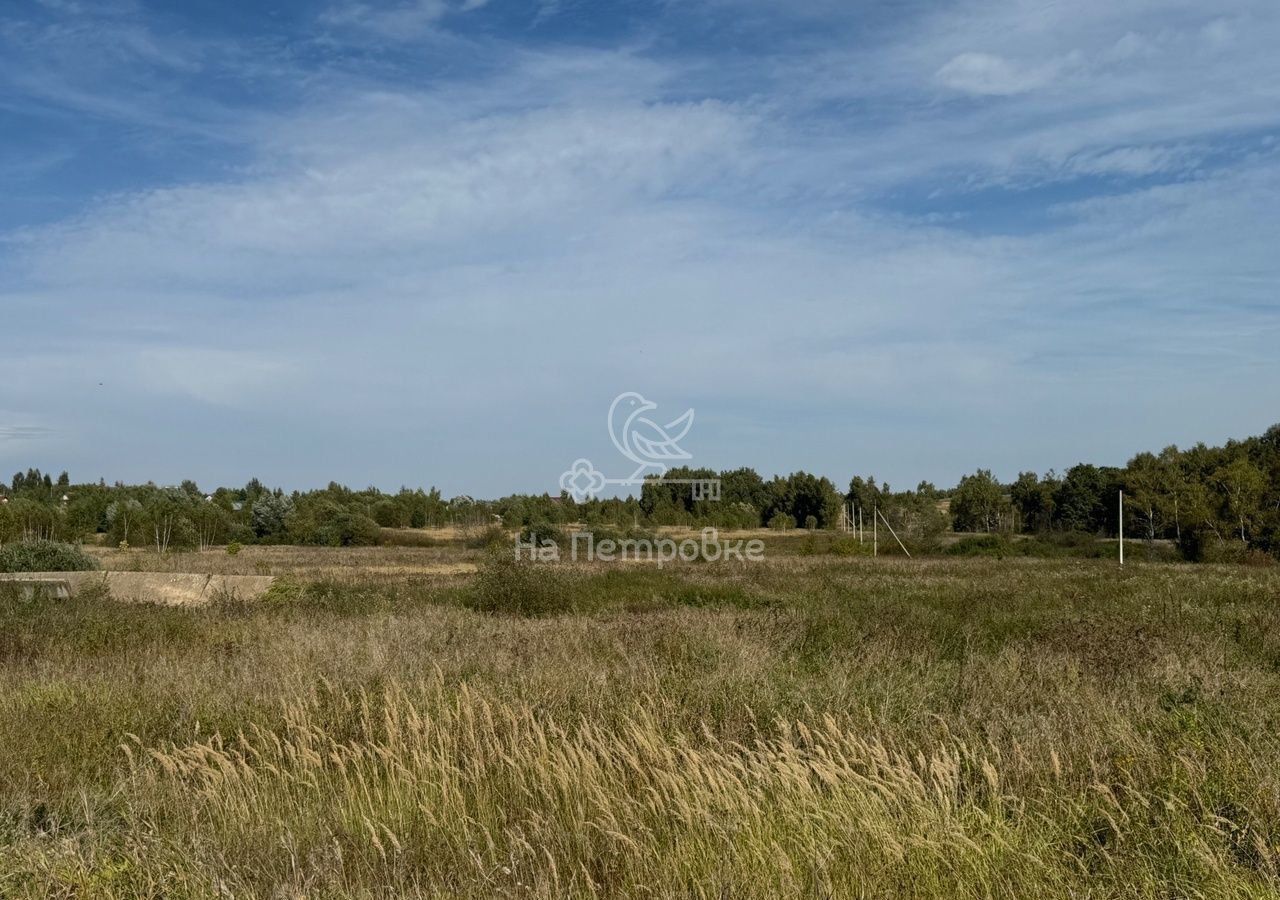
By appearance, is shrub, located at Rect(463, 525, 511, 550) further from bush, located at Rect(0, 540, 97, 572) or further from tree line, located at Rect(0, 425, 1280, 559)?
bush, located at Rect(0, 540, 97, 572)

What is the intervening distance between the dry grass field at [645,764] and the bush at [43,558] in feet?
Answer: 52.4

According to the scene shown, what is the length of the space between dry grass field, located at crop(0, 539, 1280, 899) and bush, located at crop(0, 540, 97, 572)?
52.4 ft

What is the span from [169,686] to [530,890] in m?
5.90

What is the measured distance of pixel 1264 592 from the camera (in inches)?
769

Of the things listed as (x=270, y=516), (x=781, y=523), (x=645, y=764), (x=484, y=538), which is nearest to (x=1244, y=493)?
(x=781, y=523)

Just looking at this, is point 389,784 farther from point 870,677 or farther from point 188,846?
point 870,677

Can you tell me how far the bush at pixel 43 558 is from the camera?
25.4 m

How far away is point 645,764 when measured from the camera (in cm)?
553

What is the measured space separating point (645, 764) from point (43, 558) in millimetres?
26116

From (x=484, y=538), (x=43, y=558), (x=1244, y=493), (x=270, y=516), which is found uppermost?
(x=1244, y=493)

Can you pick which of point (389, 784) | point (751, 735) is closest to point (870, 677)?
point (751, 735)

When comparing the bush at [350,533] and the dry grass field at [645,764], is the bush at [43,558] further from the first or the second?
the bush at [350,533]

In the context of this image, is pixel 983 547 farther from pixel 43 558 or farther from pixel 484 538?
pixel 43 558

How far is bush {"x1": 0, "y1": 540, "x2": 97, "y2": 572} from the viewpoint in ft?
83.4
